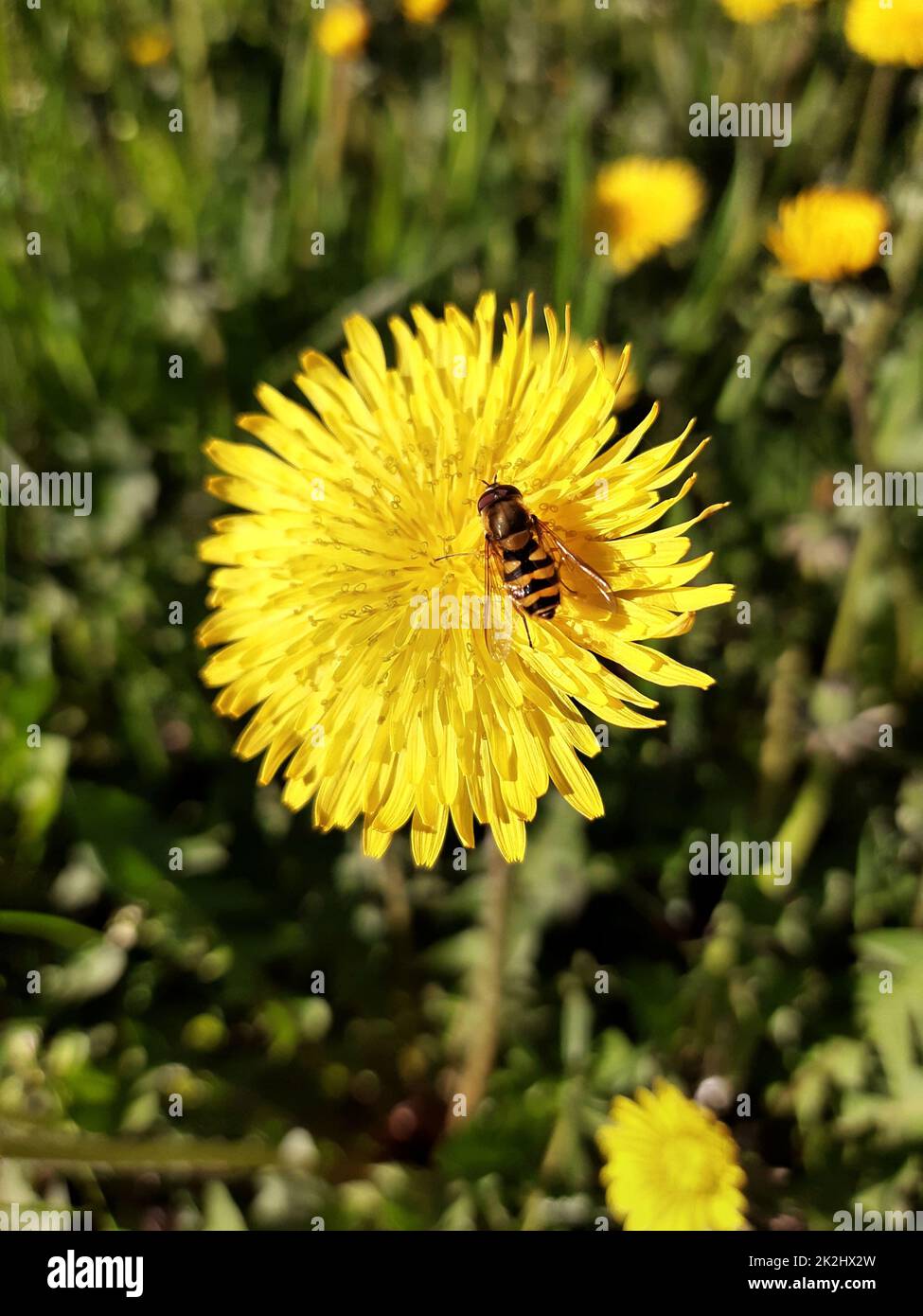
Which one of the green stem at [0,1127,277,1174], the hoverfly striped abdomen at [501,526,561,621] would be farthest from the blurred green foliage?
the hoverfly striped abdomen at [501,526,561,621]

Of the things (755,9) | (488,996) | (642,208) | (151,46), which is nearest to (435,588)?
(488,996)

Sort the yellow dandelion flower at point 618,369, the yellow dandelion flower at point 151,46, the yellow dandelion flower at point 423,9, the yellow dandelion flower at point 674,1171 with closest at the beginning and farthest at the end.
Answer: the yellow dandelion flower at point 618,369, the yellow dandelion flower at point 674,1171, the yellow dandelion flower at point 423,9, the yellow dandelion flower at point 151,46

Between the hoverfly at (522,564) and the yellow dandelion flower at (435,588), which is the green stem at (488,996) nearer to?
the yellow dandelion flower at (435,588)

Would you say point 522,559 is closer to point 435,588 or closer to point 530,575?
point 530,575

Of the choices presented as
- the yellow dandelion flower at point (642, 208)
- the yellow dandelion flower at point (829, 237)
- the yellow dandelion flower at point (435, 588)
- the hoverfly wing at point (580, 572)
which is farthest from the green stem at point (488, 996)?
the yellow dandelion flower at point (642, 208)

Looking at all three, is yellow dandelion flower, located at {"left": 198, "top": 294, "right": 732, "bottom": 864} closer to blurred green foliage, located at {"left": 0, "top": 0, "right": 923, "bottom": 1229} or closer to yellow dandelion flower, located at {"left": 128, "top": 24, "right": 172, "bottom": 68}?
blurred green foliage, located at {"left": 0, "top": 0, "right": 923, "bottom": 1229}
